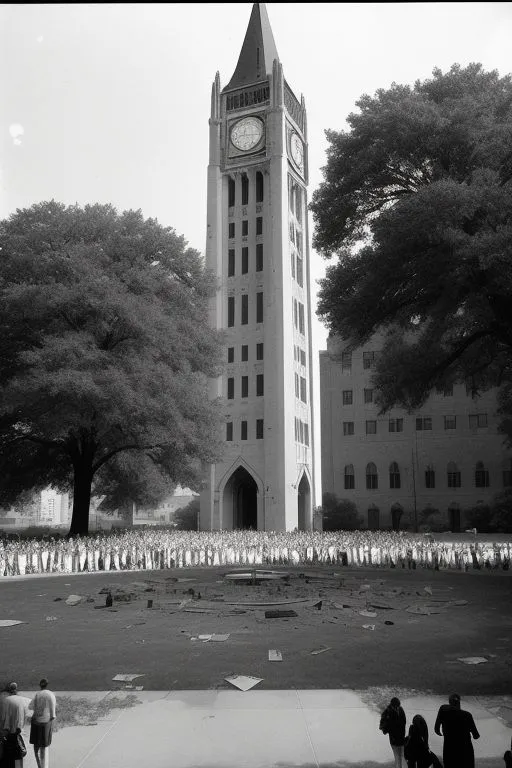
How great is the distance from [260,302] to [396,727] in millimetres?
47300

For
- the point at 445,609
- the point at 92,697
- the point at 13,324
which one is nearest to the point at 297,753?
the point at 92,697

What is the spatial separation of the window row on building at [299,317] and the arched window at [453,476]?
1632 cm

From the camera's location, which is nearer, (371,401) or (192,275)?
(192,275)

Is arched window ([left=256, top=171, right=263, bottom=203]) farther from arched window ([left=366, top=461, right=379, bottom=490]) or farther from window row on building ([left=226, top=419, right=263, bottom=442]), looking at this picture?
arched window ([left=366, top=461, right=379, bottom=490])

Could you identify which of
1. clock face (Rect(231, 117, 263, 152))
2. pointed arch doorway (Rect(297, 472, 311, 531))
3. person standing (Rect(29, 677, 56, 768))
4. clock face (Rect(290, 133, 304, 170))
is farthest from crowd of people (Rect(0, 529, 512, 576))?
clock face (Rect(290, 133, 304, 170))

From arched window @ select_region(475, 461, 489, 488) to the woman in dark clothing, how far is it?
4860 cm

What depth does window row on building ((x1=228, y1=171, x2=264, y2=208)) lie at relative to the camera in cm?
5412

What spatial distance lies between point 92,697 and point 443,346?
1758 centimetres

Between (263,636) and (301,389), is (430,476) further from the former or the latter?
(263,636)

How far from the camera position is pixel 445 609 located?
14.2 meters

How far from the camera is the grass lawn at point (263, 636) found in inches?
343

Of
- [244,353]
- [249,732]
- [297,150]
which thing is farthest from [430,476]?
[249,732]

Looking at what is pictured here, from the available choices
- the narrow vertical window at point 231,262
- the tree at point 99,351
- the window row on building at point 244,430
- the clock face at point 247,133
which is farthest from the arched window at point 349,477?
the clock face at point 247,133

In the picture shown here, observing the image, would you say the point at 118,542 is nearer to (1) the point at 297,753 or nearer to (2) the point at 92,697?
(2) the point at 92,697
